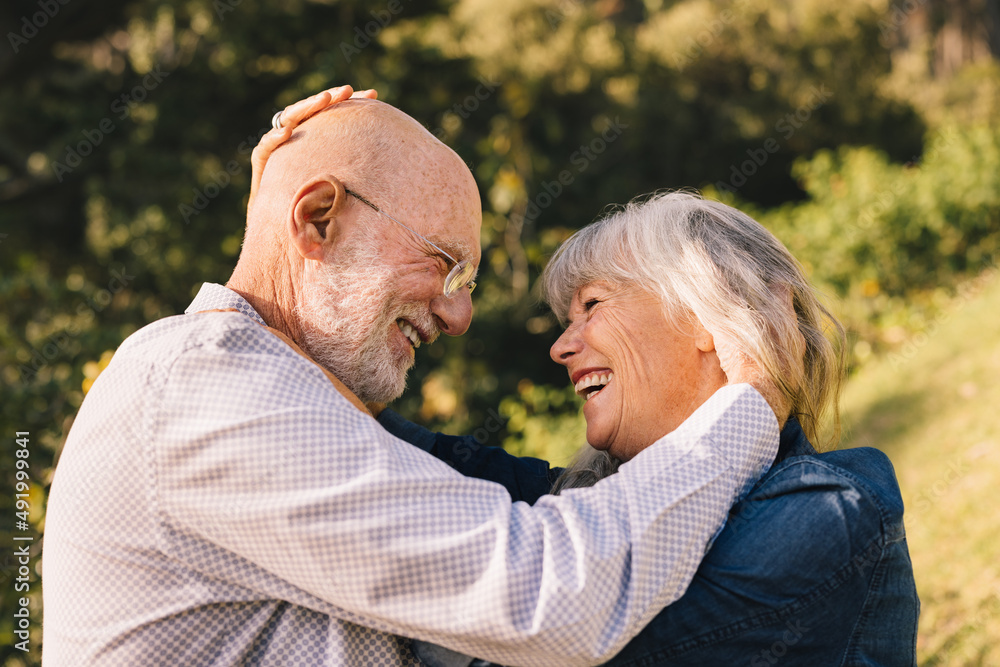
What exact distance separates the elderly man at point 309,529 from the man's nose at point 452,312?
0.51 meters

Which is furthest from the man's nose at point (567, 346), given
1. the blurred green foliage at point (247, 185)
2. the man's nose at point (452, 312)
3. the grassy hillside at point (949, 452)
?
the blurred green foliage at point (247, 185)

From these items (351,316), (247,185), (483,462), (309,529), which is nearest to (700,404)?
(483,462)

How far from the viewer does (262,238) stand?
2.03 metres

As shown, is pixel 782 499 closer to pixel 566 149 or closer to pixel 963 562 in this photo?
pixel 963 562

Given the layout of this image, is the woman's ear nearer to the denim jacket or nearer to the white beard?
the denim jacket

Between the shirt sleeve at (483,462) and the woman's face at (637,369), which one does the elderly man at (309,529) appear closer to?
the woman's face at (637,369)

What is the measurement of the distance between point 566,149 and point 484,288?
727 centimetres

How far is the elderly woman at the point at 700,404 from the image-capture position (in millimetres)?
1582

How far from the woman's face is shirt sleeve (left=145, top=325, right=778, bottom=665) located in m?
0.64

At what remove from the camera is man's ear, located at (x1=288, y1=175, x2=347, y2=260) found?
6.44 ft

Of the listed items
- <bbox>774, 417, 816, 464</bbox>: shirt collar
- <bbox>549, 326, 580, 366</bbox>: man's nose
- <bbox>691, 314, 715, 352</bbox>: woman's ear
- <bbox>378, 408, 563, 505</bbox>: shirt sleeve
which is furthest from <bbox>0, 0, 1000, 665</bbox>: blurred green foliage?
<bbox>774, 417, 816, 464</bbox>: shirt collar

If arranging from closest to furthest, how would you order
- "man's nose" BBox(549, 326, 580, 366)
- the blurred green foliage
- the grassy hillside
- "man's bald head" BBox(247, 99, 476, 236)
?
"man's bald head" BBox(247, 99, 476, 236) < "man's nose" BBox(549, 326, 580, 366) < the grassy hillside < the blurred green foliage

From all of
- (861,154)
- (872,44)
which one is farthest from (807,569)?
(872,44)

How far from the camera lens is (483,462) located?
2.49 metres
